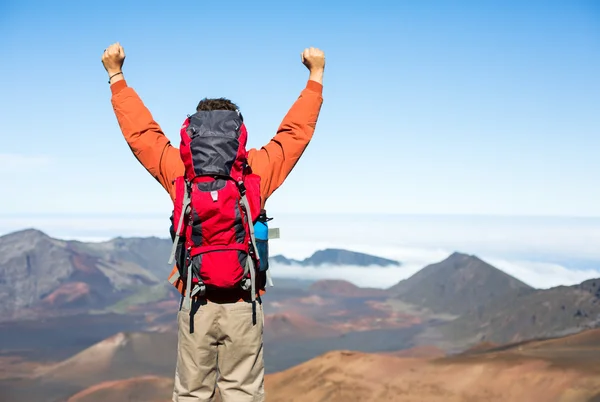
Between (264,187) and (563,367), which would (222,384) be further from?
(563,367)

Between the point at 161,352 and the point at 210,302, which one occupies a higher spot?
the point at 210,302

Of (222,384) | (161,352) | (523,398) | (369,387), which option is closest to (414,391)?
(369,387)

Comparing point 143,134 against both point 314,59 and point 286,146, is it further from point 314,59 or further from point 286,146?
point 314,59

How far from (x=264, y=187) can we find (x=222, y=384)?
4.92 ft

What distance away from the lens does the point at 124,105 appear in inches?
216

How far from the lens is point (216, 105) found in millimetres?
5383

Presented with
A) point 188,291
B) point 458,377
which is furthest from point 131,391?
point 188,291

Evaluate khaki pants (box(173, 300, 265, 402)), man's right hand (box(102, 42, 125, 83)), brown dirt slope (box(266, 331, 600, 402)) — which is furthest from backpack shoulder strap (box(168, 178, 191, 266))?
brown dirt slope (box(266, 331, 600, 402))

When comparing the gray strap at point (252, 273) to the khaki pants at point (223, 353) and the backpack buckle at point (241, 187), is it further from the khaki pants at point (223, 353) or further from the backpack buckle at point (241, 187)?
the backpack buckle at point (241, 187)

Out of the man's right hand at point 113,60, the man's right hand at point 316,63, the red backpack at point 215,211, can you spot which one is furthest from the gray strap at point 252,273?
the man's right hand at point 113,60

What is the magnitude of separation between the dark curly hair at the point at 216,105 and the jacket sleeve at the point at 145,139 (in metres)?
0.40

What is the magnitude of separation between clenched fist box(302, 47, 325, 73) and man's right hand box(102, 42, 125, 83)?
4.88ft

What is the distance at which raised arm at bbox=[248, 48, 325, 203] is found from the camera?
5305 millimetres

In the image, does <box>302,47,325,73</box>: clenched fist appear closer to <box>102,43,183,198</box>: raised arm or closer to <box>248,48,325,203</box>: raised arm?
<box>248,48,325,203</box>: raised arm
